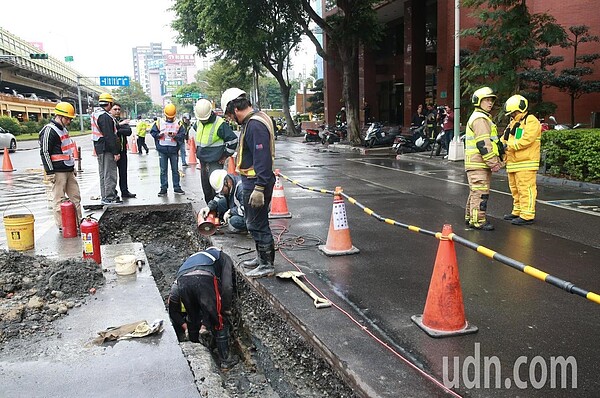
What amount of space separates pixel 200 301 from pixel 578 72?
14.0 meters

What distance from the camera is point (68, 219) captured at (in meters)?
6.98

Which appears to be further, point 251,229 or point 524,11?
point 524,11

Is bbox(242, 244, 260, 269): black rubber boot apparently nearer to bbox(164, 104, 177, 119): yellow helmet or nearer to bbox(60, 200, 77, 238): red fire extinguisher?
bbox(60, 200, 77, 238): red fire extinguisher

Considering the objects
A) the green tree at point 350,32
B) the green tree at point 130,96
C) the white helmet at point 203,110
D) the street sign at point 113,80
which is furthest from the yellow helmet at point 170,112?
the green tree at point 130,96

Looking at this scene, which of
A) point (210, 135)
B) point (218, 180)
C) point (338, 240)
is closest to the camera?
point (338, 240)

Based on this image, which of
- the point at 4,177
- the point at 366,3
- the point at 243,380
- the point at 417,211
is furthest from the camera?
the point at 366,3

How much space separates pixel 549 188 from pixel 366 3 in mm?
14172

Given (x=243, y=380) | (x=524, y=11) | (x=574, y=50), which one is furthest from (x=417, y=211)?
(x=574, y=50)

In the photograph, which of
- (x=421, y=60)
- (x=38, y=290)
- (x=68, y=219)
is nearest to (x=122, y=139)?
(x=68, y=219)

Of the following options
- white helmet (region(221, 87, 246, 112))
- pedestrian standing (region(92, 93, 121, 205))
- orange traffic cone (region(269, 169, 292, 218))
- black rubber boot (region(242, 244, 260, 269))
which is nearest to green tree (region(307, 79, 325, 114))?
pedestrian standing (region(92, 93, 121, 205))

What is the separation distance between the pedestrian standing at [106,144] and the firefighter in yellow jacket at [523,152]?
6598mm

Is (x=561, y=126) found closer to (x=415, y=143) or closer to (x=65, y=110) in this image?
(x=415, y=143)

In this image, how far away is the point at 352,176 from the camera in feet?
44.8

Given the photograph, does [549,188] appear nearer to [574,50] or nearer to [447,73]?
[574,50]
